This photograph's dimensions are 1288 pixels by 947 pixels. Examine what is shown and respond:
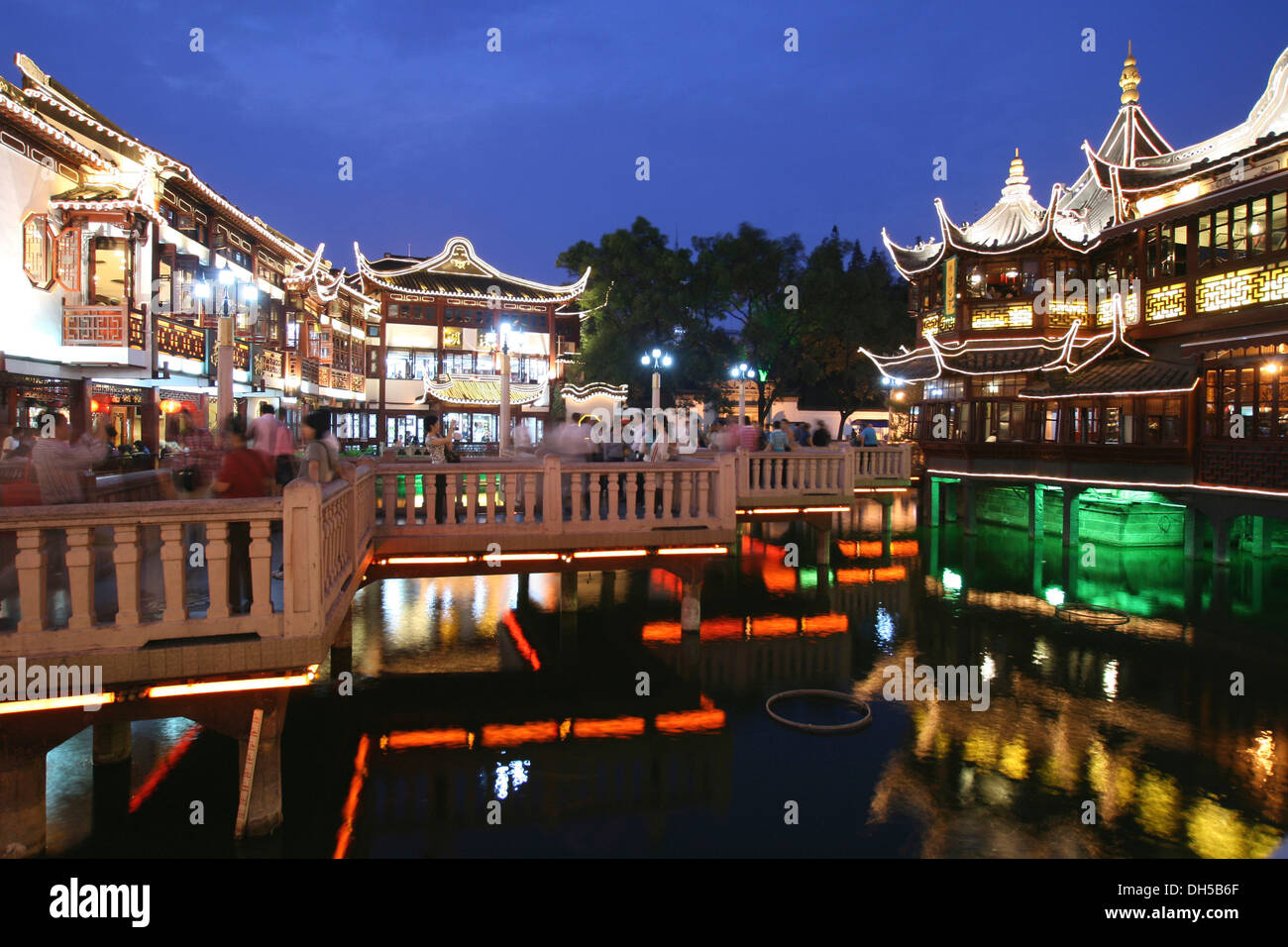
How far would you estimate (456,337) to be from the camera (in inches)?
1638

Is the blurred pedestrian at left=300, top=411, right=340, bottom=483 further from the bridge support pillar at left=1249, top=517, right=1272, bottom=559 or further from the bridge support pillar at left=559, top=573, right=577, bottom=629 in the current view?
the bridge support pillar at left=1249, top=517, right=1272, bottom=559

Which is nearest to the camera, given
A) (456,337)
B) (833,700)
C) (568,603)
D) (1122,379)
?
(833,700)

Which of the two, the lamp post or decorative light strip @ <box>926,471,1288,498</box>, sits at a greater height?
the lamp post

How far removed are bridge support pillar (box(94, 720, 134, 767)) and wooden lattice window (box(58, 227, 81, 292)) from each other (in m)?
14.5

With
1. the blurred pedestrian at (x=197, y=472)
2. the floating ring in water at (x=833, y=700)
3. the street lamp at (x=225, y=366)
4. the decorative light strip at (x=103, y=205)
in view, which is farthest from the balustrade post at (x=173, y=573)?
the decorative light strip at (x=103, y=205)

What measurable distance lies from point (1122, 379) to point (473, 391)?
2914 cm

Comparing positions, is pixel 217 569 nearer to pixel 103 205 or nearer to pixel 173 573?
pixel 173 573

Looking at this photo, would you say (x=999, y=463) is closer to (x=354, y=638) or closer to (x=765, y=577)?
(x=765, y=577)

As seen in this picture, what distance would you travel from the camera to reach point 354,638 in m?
11.0

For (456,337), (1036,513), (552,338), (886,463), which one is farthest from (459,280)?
(1036,513)

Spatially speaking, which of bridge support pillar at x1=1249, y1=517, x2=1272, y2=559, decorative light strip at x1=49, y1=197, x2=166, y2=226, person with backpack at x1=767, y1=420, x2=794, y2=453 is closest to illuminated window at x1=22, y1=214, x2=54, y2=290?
decorative light strip at x1=49, y1=197, x2=166, y2=226

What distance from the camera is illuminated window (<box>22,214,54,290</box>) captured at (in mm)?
15750
